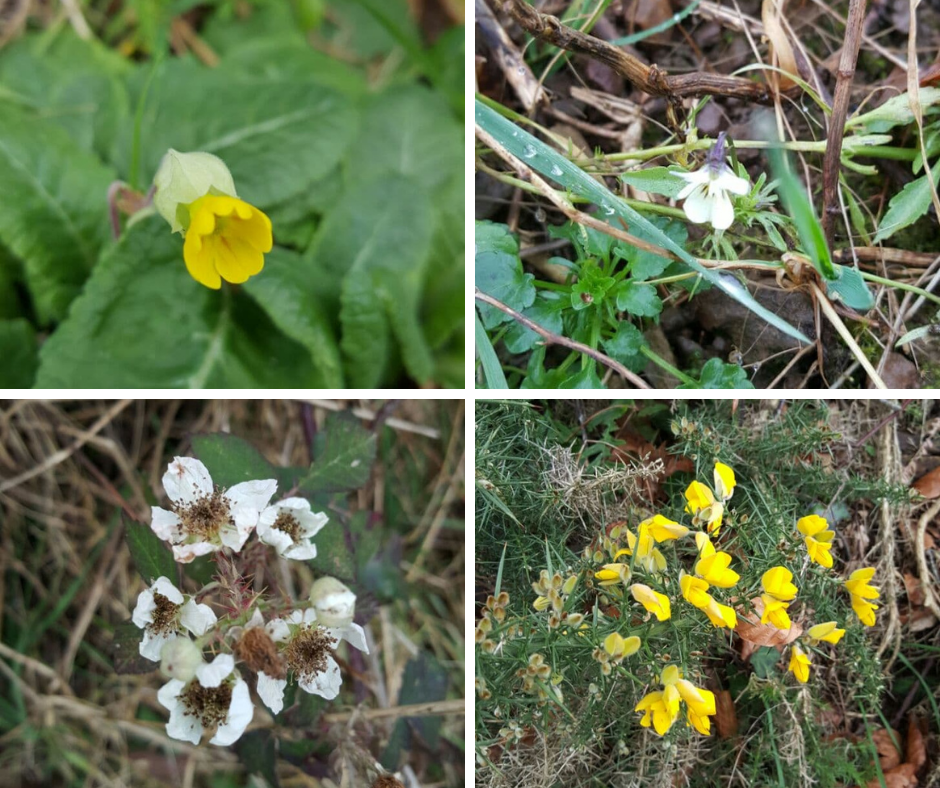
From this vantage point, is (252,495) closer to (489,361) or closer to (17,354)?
(489,361)

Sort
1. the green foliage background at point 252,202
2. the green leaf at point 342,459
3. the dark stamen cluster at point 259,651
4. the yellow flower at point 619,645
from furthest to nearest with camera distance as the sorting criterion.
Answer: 1. the green foliage background at point 252,202
2. the green leaf at point 342,459
3. the yellow flower at point 619,645
4. the dark stamen cluster at point 259,651

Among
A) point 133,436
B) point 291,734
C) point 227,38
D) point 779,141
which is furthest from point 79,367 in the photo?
point 779,141

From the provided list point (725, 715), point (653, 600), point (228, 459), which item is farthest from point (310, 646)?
point (725, 715)

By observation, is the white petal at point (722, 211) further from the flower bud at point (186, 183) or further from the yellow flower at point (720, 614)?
the flower bud at point (186, 183)

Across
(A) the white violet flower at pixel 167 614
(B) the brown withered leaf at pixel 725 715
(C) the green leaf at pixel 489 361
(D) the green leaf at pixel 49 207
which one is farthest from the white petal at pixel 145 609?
(B) the brown withered leaf at pixel 725 715

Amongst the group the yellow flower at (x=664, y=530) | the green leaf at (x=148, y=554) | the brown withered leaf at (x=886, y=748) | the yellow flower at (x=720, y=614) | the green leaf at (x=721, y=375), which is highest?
the green leaf at (x=721, y=375)

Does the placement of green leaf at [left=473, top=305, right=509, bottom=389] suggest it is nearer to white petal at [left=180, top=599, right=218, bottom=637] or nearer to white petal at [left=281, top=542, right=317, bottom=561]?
white petal at [left=281, top=542, right=317, bottom=561]
